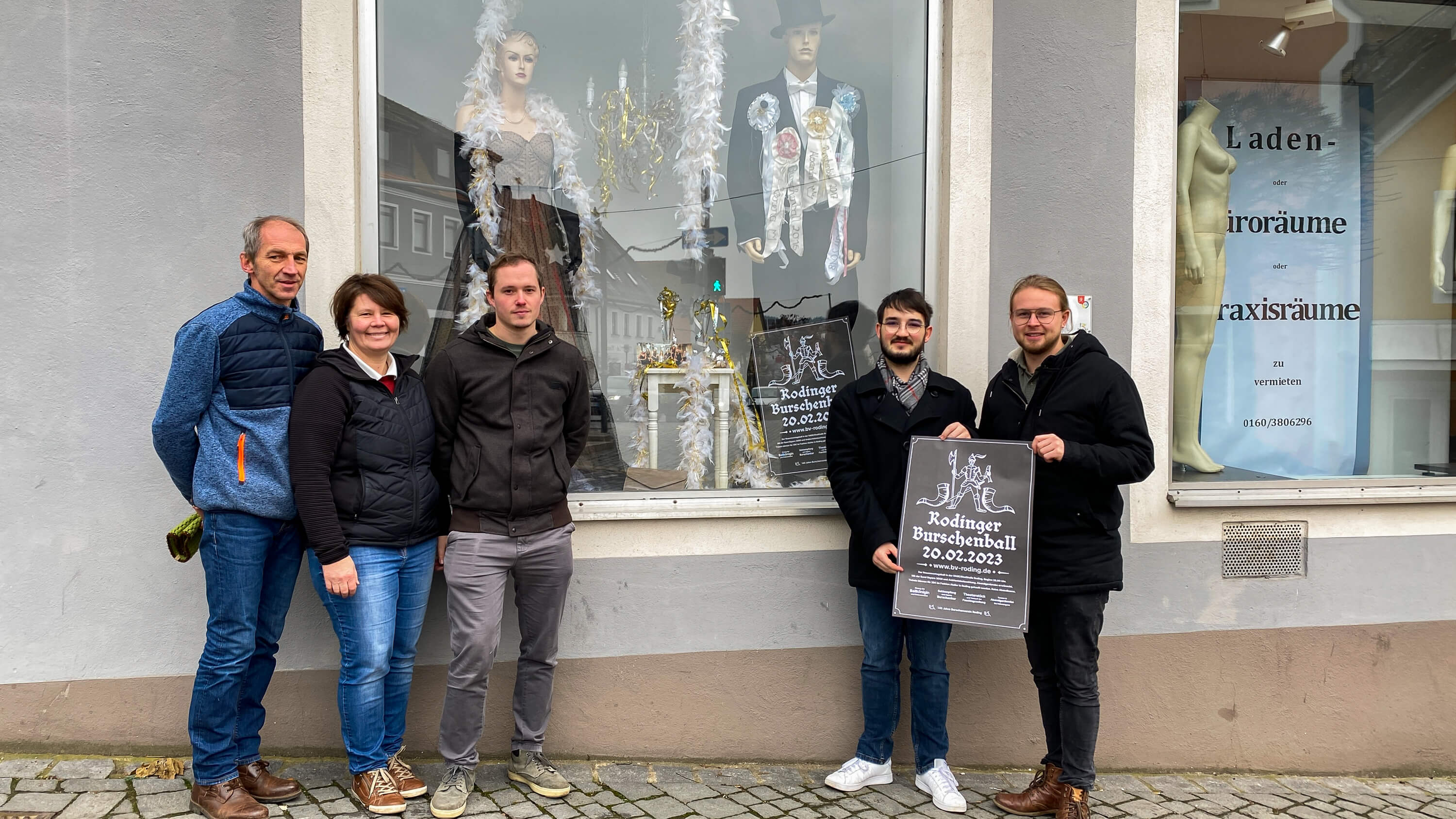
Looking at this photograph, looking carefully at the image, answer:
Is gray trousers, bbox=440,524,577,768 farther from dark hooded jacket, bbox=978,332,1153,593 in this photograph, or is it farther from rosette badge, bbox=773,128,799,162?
rosette badge, bbox=773,128,799,162

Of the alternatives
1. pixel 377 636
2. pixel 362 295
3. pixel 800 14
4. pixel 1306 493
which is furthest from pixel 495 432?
pixel 1306 493

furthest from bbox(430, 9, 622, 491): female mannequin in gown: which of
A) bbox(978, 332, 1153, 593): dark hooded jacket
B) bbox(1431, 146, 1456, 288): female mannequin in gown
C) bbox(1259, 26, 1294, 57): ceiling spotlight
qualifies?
bbox(1431, 146, 1456, 288): female mannequin in gown

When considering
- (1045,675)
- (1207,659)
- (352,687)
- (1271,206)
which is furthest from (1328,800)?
(352,687)

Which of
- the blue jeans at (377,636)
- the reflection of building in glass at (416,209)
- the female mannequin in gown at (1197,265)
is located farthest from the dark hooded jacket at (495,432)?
the female mannequin in gown at (1197,265)

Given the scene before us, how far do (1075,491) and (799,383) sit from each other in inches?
61.1

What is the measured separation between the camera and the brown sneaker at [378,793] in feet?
11.0

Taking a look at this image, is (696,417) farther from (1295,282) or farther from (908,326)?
(1295,282)

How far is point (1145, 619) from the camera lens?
4.11 meters

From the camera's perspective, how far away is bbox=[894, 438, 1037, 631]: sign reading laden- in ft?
11.1

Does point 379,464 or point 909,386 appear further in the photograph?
point 909,386

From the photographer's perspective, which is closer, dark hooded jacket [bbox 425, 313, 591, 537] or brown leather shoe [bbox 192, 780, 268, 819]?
brown leather shoe [bbox 192, 780, 268, 819]

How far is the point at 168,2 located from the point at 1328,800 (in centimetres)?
585

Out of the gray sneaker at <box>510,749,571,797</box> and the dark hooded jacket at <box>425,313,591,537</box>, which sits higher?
the dark hooded jacket at <box>425,313,591,537</box>

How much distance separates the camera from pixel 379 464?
3248 millimetres
